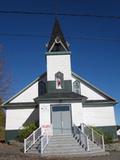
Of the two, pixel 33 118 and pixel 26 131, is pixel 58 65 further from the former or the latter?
pixel 26 131

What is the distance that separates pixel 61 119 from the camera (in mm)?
22234

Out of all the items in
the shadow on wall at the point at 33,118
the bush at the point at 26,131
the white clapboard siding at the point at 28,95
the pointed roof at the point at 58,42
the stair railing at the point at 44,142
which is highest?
the pointed roof at the point at 58,42

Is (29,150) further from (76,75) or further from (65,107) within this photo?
(76,75)

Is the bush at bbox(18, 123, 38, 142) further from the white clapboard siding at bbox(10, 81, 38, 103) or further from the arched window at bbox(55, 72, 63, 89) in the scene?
the arched window at bbox(55, 72, 63, 89)

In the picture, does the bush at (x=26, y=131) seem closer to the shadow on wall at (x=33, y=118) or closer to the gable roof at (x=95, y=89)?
the shadow on wall at (x=33, y=118)

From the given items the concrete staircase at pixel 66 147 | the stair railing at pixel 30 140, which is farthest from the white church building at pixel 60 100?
the concrete staircase at pixel 66 147

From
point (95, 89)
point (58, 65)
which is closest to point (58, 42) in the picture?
point (58, 65)

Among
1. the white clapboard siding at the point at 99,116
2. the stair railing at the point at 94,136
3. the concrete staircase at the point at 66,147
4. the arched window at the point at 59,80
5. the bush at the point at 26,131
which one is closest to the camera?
the concrete staircase at the point at 66,147

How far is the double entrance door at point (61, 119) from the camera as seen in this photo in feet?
71.5

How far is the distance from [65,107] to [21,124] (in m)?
5.45

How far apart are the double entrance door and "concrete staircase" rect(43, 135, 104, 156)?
8.28 ft

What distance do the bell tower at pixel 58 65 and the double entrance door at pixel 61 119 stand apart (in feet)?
8.47

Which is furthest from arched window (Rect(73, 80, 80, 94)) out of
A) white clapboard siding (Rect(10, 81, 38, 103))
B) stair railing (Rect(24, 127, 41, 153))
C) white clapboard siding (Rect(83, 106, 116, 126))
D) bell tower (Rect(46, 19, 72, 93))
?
stair railing (Rect(24, 127, 41, 153))

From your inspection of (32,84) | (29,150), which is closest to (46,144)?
(29,150)
